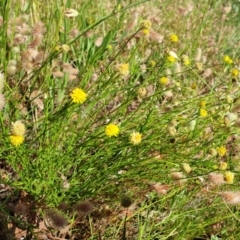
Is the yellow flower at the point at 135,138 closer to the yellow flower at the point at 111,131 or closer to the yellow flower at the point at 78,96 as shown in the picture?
the yellow flower at the point at 111,131

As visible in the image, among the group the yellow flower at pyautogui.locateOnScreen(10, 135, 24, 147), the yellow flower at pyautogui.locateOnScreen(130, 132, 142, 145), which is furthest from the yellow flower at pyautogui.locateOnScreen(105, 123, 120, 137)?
the yellow flower at pyautogui.locateOnScreen(10, 135, 24, 147)

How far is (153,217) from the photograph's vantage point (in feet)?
5.10

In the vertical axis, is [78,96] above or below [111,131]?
above

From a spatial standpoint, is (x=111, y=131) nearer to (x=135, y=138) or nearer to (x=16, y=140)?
(x=135, y=138)

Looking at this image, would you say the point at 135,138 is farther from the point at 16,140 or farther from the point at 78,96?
the point at 16,140

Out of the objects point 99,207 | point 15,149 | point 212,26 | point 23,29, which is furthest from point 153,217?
point 212,26

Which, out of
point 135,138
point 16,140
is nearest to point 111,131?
point 135,138

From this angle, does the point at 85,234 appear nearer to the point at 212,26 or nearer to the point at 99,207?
the point at 99,207

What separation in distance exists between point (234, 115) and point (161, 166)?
29cm

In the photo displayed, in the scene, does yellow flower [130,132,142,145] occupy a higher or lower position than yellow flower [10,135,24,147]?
lower

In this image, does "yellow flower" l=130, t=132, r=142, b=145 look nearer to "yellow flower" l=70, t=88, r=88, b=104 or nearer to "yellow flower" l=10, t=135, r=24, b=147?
"yellow flower" l=70, t=88, r=88, b=104

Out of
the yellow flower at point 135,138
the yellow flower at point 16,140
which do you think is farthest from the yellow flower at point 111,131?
the yellow flower at point 16,140

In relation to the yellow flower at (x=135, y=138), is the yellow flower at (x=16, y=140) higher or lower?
higher

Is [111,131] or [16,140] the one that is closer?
[16,140]
